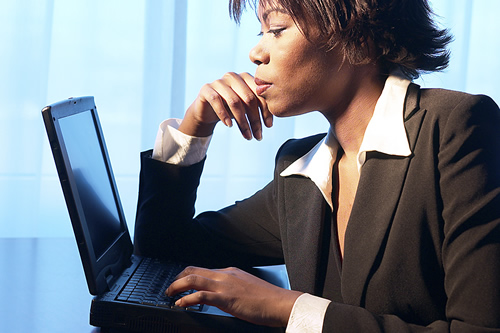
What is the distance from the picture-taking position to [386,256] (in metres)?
0.91

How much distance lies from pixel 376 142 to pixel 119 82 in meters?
2.09

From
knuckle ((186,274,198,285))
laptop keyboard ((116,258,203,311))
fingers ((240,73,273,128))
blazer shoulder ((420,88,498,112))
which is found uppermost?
blazer shoulder ((420,88,498,112))

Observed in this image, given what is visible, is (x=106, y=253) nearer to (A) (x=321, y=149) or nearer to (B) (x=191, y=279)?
(B) (x=191, y=279)

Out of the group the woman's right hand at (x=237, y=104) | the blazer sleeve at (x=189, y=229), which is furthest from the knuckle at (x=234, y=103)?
the blazer sleeve at (x=189, y=229)

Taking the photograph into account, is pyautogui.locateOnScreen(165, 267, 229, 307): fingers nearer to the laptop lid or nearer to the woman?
the woman

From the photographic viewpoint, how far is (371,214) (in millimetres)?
946

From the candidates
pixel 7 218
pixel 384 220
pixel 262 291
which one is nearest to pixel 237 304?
pixel 262 291

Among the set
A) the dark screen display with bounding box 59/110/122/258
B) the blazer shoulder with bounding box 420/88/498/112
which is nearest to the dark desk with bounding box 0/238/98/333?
the dark screen display with bounding box 59/110/122/258

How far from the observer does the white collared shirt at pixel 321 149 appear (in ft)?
2.83

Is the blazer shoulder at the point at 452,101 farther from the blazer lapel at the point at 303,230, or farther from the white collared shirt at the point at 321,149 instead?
the blazer lapel at the point at 303,230

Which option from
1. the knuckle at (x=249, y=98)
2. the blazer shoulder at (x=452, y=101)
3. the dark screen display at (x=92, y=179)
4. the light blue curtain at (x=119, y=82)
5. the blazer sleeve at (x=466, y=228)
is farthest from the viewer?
the light blue curtain at (x=119, y=82)

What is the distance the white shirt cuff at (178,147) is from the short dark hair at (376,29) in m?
0.36

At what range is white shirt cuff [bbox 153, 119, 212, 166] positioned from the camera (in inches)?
53.4

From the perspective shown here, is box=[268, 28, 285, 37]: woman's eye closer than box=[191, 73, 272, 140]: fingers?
Yes
